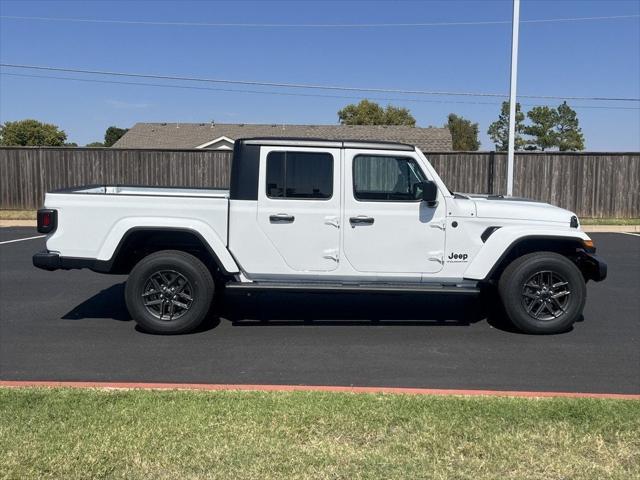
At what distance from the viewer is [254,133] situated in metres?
41.7

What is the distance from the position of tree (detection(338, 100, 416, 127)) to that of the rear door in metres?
59.7

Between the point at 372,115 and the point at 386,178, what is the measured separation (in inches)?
2405

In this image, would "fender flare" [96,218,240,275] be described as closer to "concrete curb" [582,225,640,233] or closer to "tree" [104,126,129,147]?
"concrete curb" [582,225,640,233]

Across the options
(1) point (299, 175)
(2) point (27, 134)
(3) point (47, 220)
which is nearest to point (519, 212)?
Result: (1) point (299, 175)

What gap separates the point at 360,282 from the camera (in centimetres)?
688

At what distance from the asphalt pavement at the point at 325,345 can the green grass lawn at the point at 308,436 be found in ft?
2.52

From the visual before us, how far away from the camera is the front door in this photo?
22.3 ft

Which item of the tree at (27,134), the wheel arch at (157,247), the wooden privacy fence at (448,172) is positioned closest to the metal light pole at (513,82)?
the wooden privacy fence at (448,172)

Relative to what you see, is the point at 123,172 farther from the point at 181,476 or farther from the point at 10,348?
the point at 181,476

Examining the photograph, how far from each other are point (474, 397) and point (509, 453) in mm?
992

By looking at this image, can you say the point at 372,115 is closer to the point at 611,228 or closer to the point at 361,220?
the point at 611,228

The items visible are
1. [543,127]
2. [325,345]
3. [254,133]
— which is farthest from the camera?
[543,127]

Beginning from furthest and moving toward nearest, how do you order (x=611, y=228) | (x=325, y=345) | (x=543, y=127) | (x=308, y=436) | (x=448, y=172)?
(x=543, y=127), (x=448, y=172), (x=611, y=228), (x=325, y=345), (x=308, y=436)

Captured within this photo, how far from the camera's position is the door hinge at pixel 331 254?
22.4 feet
